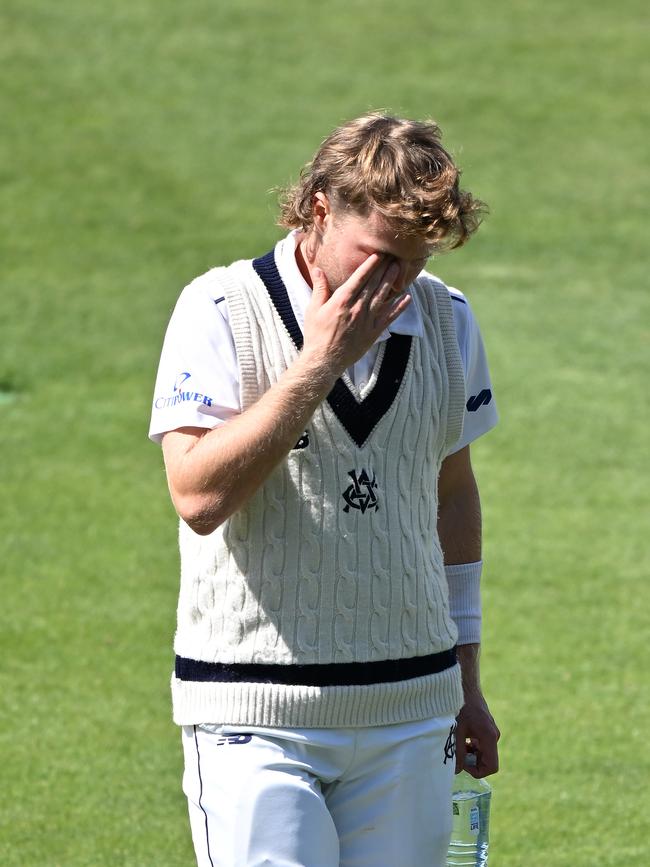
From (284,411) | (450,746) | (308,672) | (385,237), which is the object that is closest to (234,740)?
(308,672)

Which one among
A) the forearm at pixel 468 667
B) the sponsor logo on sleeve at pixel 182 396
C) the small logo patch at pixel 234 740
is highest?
the sponsor logo on sleeve at pixel 182 396

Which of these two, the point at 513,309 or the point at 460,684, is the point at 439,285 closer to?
the point at 460,684

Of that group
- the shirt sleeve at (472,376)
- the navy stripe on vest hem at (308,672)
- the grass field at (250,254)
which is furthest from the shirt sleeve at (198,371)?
the grass field at (250,254)

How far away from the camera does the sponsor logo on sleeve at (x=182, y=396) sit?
2.57m

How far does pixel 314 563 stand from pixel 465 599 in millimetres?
618

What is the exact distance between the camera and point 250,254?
38.6ft

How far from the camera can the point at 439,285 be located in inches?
115

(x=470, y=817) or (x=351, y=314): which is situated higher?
(x=351, y=314)

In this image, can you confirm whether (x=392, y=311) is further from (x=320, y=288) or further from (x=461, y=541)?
(x=461, y=541)

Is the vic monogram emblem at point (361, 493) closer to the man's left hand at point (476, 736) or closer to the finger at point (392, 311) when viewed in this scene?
the finger at point (392, 311)

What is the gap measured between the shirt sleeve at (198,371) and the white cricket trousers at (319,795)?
0.57 m

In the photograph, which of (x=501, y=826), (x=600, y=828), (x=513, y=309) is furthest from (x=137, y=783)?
(x=513, y=309)

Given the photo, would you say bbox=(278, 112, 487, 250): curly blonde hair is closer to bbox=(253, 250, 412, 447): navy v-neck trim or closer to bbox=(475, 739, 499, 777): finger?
bbox=(253, 250, 412, 447): navy v-neck trim

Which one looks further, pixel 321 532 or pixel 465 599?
pixel 465 599
